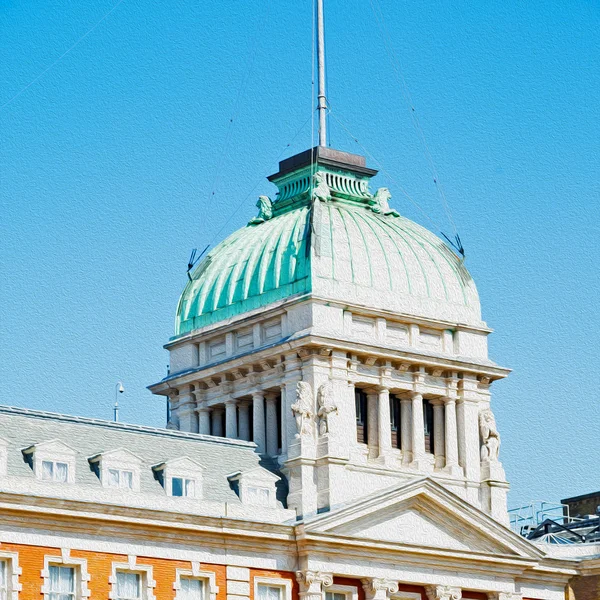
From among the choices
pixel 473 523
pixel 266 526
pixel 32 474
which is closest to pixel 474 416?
pixel 473 523

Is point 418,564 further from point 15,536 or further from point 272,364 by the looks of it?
point 15,536

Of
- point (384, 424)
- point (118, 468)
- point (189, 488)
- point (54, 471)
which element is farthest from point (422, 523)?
point (54, 471)

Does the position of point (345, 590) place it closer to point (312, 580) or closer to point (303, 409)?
point (312, 580)

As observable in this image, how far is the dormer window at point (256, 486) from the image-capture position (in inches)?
3255

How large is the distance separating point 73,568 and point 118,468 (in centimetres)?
513

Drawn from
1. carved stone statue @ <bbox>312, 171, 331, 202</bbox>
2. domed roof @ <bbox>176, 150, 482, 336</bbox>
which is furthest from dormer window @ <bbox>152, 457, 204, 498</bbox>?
carved stone statue @ <bbox>312, 171, 331, 202</bbox>

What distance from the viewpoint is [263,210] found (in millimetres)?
93625

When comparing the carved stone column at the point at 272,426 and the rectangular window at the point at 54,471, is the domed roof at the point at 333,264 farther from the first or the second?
the rectangular window at the point at 54,471

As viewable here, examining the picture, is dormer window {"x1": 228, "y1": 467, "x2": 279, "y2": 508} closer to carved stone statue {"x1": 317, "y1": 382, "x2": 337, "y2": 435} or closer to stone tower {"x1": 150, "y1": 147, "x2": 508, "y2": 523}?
stone tower {"x1": 150, "y1": 147, "x2": 508, "y2": 523}

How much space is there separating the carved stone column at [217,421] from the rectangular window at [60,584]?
17.4 m

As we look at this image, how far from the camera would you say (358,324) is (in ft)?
288

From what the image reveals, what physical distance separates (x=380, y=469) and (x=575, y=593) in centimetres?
1298

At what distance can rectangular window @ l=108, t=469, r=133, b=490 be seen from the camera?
78.2m

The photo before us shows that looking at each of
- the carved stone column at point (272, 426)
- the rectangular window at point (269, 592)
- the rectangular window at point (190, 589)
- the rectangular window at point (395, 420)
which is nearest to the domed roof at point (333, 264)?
the rectangular window at point (395, 420)
